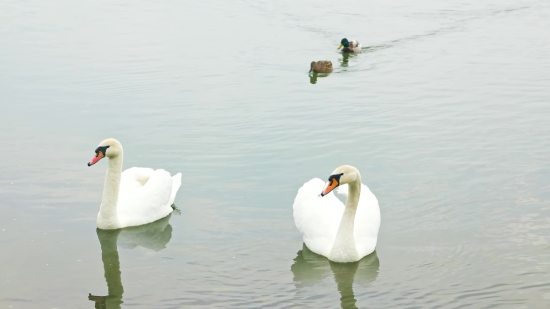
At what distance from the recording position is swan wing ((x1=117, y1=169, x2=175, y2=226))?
439 inches

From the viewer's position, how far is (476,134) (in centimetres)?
1463

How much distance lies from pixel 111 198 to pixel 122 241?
0.54 metres

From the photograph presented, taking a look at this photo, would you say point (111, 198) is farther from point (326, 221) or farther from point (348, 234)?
point (348, 234)

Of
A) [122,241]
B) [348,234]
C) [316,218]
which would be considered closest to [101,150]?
[122,241]

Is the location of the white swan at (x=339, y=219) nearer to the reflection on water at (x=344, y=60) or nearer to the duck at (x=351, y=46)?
the reflection on water at (x=344, y=60)

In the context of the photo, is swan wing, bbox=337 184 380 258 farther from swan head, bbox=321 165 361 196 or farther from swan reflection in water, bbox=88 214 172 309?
swan reflection in water, bbox=88 214 172 309

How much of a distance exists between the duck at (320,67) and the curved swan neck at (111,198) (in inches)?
401

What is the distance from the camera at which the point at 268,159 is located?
43.9 feet

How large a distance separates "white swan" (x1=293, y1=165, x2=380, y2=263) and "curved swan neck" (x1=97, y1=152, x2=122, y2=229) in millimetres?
2210

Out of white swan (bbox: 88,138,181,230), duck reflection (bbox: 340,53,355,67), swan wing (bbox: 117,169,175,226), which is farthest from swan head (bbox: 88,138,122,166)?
duck reflection (bbox: 340,53,355,67)

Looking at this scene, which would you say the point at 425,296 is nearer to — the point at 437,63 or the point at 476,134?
the point at 476,134

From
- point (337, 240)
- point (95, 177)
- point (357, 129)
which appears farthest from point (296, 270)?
point (357, 129)

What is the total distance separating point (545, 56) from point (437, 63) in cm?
281

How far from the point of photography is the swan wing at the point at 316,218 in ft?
33.2
